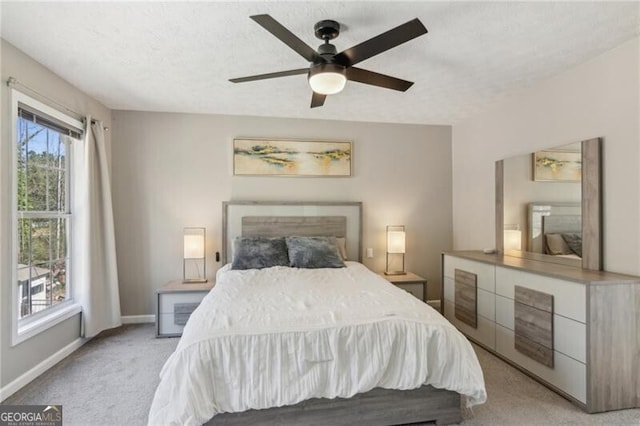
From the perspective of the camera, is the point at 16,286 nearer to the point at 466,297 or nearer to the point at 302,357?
the point at 302,357

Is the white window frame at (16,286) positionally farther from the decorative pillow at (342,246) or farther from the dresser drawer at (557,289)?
the dresser drawer at (557,289)

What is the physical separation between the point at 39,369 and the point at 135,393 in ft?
3.11

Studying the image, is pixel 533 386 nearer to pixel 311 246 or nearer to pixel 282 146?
pixel 311 246

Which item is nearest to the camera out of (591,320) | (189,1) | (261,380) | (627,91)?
(261,380)

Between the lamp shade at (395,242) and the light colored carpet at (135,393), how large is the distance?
4.64 feet

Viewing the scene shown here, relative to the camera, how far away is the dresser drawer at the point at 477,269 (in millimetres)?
2904

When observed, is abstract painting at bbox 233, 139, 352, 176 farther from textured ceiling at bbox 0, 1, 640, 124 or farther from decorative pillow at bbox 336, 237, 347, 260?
decorative pillow at bbox 336, 237, 347, 260

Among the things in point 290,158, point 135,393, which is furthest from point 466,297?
point 135,393

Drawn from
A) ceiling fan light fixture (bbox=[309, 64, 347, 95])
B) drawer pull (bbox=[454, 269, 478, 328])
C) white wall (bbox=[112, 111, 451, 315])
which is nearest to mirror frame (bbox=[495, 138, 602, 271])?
drawer pull (bbox=[454, 269, 478, 328])

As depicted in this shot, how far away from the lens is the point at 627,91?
224 cm

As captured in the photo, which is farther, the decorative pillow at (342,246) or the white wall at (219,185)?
the decorative pillow at (342,246)

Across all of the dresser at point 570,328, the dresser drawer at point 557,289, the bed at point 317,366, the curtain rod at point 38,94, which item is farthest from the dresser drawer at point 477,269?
the curtain rod at point 38,94

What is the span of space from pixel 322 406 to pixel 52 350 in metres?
2.52

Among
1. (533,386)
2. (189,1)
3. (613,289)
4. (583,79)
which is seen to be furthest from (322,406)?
(583,79)
